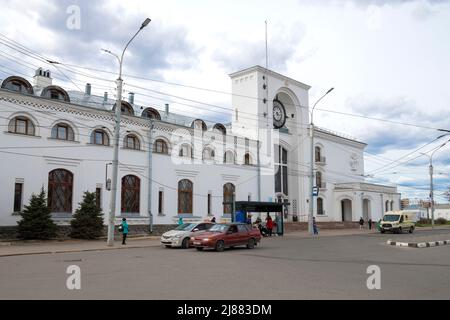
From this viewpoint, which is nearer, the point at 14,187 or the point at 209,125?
the point at 14,187

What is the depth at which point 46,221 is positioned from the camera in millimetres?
26078

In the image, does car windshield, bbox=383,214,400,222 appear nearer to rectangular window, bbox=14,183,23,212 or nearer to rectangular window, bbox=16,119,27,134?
rectangular window, bbox=14,183,23,212

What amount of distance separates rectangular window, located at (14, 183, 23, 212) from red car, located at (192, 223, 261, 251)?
12.6m

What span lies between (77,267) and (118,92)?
43.0 ft

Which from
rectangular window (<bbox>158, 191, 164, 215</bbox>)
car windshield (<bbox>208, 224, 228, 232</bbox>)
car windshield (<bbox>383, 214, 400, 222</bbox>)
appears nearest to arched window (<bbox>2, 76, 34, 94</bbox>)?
rectangular window (<bbox>158, 191, 164, 215</bbox>)

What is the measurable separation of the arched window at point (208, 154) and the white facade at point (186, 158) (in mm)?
96

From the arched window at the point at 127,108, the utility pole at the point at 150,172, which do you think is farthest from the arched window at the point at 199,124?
the arched window at the point at 127,108

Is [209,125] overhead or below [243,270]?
overhead

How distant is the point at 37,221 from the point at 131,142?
10.9 m

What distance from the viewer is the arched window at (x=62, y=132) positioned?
29.9m

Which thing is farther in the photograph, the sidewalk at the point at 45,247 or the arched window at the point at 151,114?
the arched window at the point at 151,114

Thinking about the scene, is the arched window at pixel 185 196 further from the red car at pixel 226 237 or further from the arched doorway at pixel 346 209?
the arched doorway at pixel 346 209
